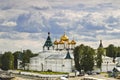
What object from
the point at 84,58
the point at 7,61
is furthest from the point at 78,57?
the point at 7,61

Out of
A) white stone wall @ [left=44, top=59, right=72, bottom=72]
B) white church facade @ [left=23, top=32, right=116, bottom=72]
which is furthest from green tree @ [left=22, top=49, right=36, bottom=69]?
white stone wall @ [left=44, top=59, right=72, bottom=72]

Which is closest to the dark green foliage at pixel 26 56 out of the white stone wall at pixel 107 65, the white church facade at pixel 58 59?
the white church facade at pixel 58 59

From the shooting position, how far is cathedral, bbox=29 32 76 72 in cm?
13275

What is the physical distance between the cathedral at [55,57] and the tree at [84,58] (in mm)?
13253

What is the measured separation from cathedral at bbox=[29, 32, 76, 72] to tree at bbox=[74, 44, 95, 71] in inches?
522

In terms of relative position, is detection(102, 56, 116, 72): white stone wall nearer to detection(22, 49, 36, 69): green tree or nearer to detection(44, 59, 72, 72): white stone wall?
detection(44, 59, 72, 72): white stone wall

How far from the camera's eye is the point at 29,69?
151m

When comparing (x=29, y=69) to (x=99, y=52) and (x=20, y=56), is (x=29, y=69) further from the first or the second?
(x=99, y=52)

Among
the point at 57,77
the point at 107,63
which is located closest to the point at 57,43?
the point at 107,63

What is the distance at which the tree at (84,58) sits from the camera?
113 m

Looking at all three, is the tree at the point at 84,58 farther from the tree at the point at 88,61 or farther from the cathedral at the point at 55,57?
the cathedral at the point at 55,57

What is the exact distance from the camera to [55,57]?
139250 mm

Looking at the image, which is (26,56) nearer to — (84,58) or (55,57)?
(55,57)

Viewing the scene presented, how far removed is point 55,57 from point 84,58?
26.4 metres
